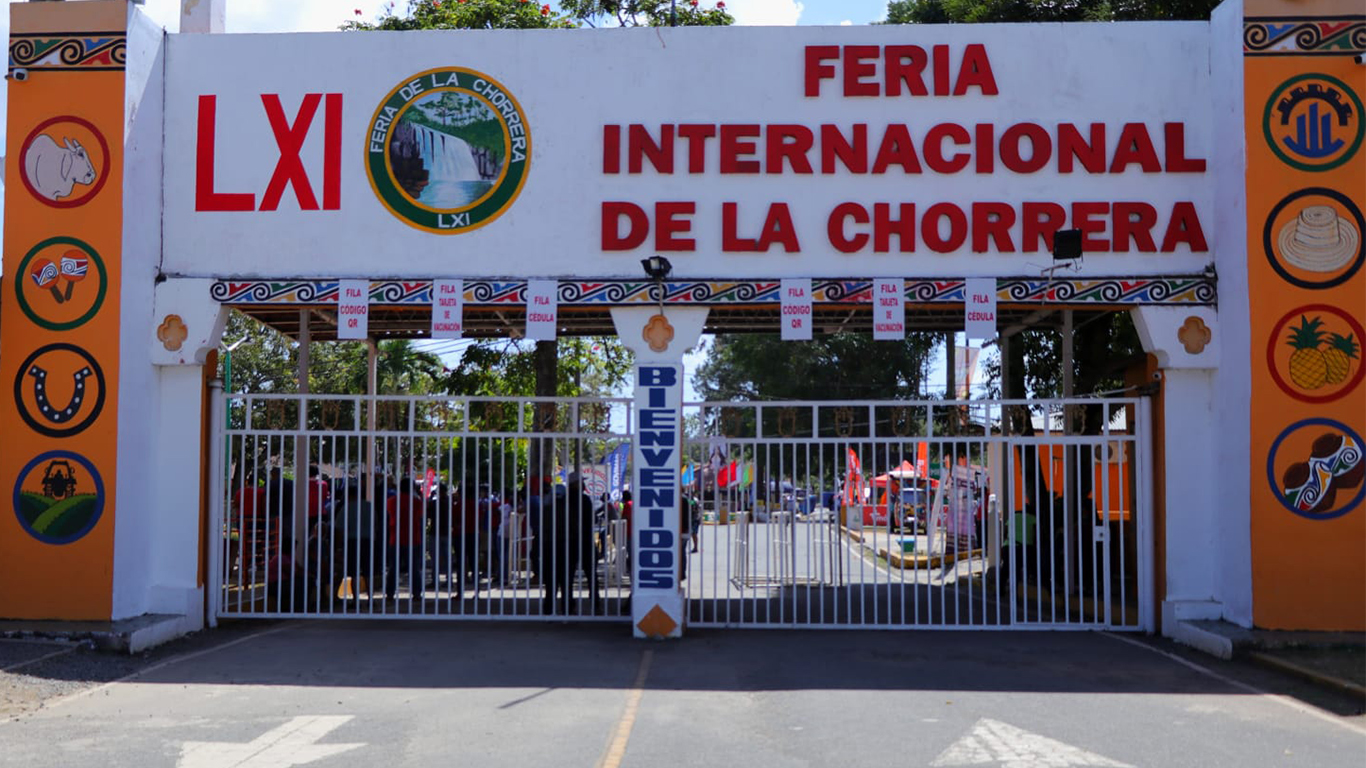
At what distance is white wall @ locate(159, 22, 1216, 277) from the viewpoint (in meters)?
12.0

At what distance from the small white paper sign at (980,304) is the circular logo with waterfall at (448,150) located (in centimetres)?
448

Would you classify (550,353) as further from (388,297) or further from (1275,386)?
(1275,386)

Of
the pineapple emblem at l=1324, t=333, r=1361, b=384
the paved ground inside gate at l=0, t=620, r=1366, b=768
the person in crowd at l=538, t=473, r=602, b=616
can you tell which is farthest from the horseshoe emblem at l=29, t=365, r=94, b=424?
the pineapple emblem at l=1324, t=333, r=1361, b=384

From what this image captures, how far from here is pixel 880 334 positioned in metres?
11.9

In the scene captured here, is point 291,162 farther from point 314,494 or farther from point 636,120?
point 314,494

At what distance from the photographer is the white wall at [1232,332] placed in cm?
1125

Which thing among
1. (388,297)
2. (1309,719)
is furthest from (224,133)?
(1309,719)

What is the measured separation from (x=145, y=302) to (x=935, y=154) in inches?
306

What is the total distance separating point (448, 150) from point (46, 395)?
4396 mm

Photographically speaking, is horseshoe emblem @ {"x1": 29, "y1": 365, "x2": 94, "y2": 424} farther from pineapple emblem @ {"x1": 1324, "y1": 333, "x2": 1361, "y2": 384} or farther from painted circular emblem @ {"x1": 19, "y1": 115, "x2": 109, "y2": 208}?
pineapple emblem @ {"x1": 1324, "y1": 333, "x2": 1361, "y2": 384}

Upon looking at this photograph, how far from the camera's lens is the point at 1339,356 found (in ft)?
36.7

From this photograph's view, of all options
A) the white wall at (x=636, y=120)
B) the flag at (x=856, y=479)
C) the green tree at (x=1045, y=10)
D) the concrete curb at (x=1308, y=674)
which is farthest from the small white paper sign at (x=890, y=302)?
the green tree at (x=1045, y=10)

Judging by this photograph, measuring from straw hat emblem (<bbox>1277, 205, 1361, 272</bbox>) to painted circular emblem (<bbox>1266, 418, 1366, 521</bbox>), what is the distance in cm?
144

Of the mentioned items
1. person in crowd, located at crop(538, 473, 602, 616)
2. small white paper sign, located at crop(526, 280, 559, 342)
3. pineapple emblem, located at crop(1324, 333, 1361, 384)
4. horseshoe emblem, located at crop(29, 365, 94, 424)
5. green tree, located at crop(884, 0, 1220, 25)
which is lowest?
person in crowd, located at crop(538, 473, 602, 616)
